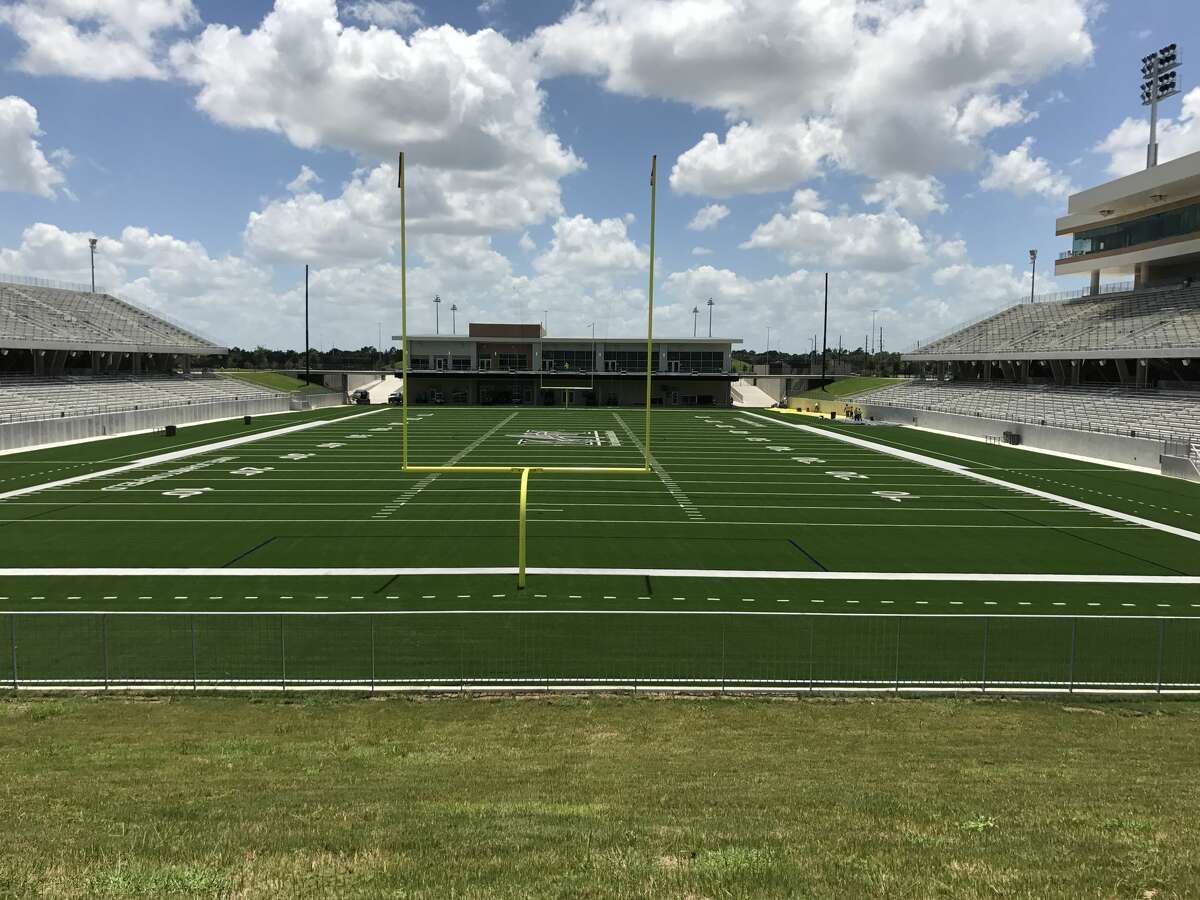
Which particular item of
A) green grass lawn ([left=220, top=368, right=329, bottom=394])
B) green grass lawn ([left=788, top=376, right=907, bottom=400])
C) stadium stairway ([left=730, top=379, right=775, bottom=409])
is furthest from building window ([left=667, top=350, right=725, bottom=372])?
green grass lawn ([left=220, top=368, right=329, bottom=394])

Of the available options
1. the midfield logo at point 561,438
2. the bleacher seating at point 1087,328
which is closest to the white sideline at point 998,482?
the midfield logo at point 561,438

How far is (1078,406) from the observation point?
41781 mm

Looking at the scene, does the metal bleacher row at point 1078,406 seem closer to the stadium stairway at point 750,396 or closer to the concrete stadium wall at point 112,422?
the stadium stairway at point 750,396

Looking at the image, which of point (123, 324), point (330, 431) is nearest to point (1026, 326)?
point (330, 431)

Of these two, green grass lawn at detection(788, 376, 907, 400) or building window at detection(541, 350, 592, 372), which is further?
building window at detection(541, 350, 592, 372)

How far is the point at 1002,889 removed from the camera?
4371mm

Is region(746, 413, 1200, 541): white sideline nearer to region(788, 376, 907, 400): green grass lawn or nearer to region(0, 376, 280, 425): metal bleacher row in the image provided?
region(788, 376, 907, 400): green grass lawn

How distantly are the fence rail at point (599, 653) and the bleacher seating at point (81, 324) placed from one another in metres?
45.0

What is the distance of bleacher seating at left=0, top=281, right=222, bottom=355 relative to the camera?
4888cm

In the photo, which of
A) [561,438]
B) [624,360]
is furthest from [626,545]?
[624,360]

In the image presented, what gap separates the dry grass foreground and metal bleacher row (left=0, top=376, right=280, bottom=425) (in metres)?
34.9

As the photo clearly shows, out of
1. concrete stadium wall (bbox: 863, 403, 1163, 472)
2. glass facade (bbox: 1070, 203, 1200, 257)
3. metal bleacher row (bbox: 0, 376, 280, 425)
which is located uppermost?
glass facade (bbox: 1070, 203, 1200, 257)

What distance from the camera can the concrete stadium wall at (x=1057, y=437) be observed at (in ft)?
101

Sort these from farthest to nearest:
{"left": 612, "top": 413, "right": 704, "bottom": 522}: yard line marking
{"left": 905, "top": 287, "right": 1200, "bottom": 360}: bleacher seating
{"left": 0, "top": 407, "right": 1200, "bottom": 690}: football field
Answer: {"left": 905, "top": 287, "right": 1200, "bottom": 360}: bleacher seating → {"left": 612, "top": 413, "right": 704, "bottom": 522}: yard line marking → {"left": 0, "top": 407, "right": 1200, "bottom": 690}: football field
